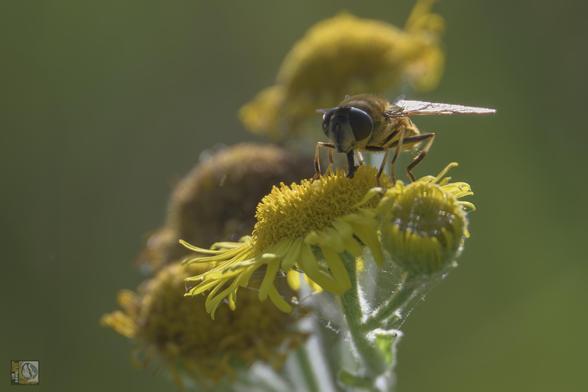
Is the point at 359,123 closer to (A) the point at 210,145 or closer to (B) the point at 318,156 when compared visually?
(B) the point at 318,156

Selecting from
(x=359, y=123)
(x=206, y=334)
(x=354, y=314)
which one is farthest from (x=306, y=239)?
(x=206, y=334)

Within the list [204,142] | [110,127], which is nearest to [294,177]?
[204,142]

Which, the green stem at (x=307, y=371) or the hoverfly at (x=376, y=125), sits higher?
the hoverfly at (x=376, y=125)

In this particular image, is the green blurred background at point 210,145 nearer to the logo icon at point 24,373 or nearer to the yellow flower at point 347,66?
the logo icon at point 24,373

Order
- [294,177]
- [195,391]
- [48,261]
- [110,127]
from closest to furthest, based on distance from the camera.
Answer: [195,391], [294,177], [48,261], [110,127]

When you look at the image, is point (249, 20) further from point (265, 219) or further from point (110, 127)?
point (265, 219)

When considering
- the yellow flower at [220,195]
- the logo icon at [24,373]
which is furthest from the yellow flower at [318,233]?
the logo icon at [24,373]
